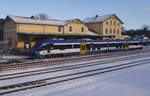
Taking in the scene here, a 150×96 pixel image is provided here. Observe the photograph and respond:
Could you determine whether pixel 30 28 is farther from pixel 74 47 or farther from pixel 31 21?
pixel 74 47

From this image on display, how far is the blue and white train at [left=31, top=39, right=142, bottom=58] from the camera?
81.6 ft

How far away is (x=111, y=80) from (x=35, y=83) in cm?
549

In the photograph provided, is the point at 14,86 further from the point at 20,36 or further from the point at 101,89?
the point at 20,36

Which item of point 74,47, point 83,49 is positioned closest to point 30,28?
point 74,47

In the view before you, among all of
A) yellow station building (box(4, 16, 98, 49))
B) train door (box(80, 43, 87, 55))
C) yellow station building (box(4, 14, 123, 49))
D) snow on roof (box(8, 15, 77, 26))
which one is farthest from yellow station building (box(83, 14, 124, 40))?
train door (box(80, 43, 87, 55))

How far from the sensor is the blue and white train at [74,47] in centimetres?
2488

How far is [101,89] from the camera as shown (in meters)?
11.1

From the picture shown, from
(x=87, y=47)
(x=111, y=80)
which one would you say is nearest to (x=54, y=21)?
(x=87, y=47)

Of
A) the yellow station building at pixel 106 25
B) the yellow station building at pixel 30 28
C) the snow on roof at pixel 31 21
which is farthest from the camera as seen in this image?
the yellow station building at pixel 106 25

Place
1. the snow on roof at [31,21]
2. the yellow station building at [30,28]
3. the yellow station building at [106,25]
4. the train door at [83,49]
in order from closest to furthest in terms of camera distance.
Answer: the train door at [83,49]
the yellow station building at [30,28]
the snow on roof at [31,21]
the yellow station building at [106,25]

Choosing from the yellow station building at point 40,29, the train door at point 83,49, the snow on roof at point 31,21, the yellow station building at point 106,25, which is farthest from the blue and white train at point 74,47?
the yellow station building at point 106,25

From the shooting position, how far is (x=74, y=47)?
1141 inches

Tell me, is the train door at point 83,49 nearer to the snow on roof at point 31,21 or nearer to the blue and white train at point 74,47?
the blue and white train at point 74,47

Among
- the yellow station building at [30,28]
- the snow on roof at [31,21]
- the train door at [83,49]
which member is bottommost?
the train door at [83,49]
